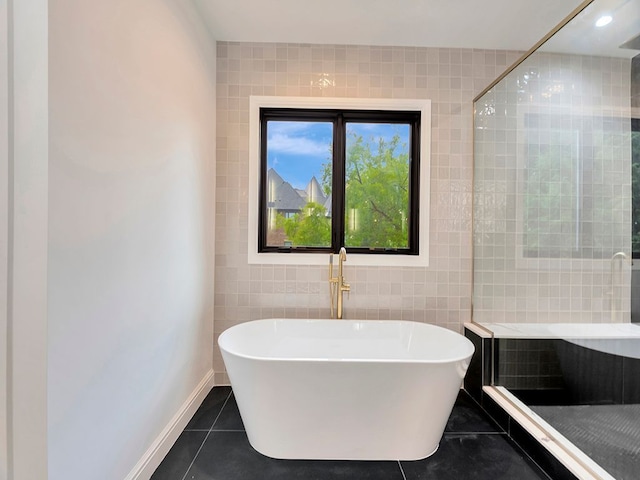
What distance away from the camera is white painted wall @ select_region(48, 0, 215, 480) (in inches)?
41.2

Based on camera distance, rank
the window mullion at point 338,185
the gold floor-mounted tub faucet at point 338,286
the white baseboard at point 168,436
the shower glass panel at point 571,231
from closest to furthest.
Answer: the white baseboard at point 168,436, the shower glass panel at point 571,231, the gold floor-mounted tub faucet at point 338,286, the window mullion at point 338,185

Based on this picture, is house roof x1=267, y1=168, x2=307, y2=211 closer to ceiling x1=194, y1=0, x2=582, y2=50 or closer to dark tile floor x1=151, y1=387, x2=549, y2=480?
ceiling x1=194, y1=0, x2=582, y2=50

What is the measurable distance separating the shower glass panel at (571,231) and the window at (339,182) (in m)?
0.59

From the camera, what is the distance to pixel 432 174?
251 cm

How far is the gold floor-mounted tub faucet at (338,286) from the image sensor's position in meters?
2.36

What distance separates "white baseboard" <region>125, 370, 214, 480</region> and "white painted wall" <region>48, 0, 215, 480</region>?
52mm

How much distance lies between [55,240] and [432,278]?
89.4 inches

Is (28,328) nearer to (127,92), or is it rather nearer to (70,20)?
(70,20)

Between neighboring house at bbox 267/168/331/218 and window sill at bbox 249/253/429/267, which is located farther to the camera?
neighboring house at bbox 267/168/331/218

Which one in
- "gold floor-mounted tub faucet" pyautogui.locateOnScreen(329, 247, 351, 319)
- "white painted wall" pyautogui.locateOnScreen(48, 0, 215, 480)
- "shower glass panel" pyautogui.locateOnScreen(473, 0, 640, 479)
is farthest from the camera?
"gold floor-mounted tub faucet" pyautogui.locateOnScreen(329, 247, 351, 319)

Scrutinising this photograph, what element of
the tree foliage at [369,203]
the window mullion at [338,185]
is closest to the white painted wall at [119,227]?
the tree foliage at [369,203]

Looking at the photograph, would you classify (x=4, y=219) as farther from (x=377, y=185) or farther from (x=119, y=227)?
(x=377, y=185)

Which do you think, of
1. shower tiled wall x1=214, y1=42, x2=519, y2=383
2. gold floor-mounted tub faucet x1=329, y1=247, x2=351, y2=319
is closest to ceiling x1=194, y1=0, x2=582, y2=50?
shower tiled wall x1=214, y1=42, x2=519, y2=383

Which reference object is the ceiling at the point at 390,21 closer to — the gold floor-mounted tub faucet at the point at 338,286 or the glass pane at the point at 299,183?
the glass pane at the point at 299,183
